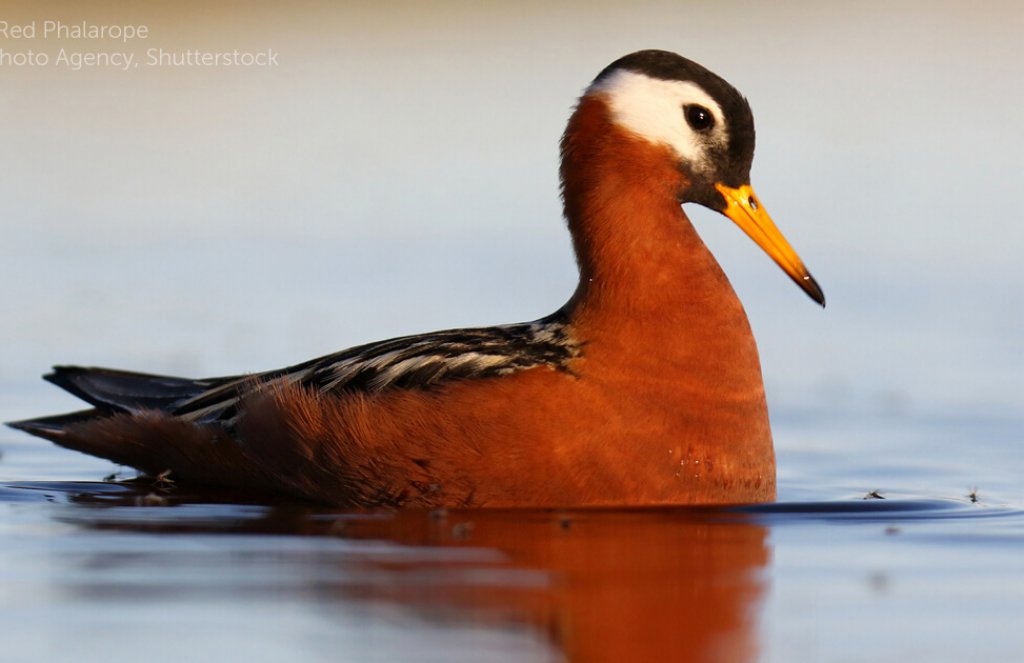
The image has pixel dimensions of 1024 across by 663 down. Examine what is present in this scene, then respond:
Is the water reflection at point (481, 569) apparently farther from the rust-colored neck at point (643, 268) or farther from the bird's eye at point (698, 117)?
the bird's eye at point (698, 117)

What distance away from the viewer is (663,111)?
10.0 m

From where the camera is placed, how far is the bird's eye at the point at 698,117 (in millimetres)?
10039

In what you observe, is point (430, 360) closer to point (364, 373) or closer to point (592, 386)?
point (364, 373)

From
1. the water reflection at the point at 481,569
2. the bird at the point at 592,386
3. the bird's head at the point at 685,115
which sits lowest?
the water reflection at the point at 481,569

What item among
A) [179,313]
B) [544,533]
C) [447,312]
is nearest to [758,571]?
[544,533]

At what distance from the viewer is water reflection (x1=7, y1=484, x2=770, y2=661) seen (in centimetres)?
683

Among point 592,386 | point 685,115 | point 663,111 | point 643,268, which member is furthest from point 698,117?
point 592,386

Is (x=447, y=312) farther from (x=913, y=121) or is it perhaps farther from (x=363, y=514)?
(x=913, y=121)

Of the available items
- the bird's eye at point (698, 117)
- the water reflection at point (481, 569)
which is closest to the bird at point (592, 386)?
the bird's eye at point (698, 117)

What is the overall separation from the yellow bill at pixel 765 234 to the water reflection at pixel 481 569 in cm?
169

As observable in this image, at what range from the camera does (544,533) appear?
28.3ft

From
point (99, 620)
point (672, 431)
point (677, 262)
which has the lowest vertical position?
point (99, 620)

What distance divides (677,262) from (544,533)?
1.82m

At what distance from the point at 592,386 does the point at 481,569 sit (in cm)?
168
